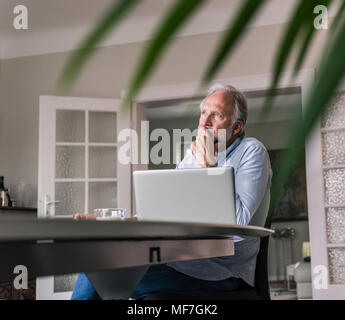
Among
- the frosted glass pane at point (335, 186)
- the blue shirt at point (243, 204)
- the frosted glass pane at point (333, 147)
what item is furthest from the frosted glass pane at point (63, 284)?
the blue shirt at point (243, 204)

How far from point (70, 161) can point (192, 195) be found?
3.33m

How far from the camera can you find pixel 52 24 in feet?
15.7

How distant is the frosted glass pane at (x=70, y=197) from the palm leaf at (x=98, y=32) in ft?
14.5

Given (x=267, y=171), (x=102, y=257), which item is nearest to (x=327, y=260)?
(x=267, y=171)

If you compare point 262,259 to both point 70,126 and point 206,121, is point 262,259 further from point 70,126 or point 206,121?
point 70,126

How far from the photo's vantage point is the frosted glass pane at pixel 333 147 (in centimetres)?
407

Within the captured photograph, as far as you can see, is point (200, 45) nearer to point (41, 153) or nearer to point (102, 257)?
point (41, 153)

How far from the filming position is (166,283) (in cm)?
154

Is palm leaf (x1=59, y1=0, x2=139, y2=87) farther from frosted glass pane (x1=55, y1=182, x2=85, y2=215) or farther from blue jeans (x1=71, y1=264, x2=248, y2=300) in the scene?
frosted glass pane (x1=55, y1=182, x2=85, y2=215)

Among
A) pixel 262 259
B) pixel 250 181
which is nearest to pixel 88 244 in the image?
pixel 262 259

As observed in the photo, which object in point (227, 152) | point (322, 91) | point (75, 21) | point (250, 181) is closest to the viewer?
point (322, 91)

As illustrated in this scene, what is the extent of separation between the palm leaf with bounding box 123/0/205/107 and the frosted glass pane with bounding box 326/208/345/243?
4.08 metres

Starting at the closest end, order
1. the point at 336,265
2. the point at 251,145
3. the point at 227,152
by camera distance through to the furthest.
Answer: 1. the point at 251,145
2. the point at 227,152
3. the point at 336,265
